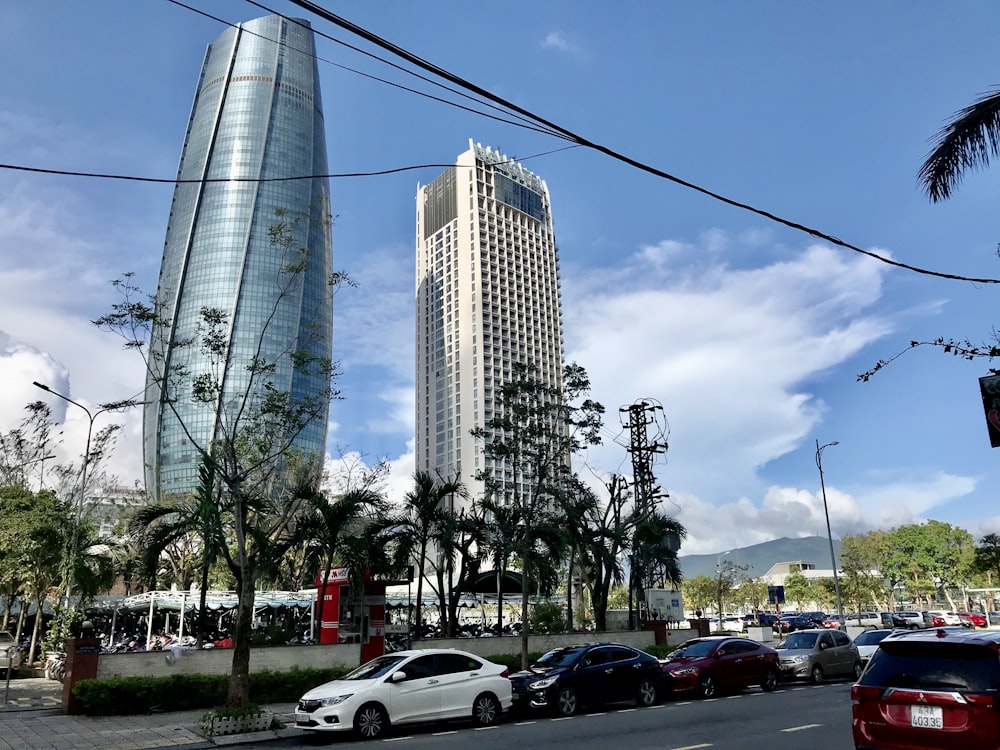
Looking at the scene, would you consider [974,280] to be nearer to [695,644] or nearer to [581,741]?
[581,741]

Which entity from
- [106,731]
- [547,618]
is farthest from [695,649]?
[106,731]

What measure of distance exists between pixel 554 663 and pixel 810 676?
8763mm

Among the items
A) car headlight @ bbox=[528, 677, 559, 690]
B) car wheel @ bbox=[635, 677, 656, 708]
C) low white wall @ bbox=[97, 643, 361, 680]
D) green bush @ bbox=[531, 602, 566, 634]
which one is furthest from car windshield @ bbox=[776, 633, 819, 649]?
low white wall @ bbox=[97, 643, 361, 680]

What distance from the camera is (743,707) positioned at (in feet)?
53.3

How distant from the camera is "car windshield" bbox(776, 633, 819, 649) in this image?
2196cm

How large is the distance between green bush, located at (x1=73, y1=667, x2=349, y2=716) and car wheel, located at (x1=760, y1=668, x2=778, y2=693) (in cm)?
1138

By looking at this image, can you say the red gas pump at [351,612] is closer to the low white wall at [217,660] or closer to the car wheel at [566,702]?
the low white wall at [217,660]

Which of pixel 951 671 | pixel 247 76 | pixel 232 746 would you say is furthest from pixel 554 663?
pixel 247 76

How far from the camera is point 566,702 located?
1598 centimetres

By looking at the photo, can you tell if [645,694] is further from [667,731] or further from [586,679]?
[667,731]

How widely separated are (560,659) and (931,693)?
10600mm

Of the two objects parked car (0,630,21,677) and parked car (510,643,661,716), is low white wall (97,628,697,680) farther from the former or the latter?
parked car (0,630,21,677)

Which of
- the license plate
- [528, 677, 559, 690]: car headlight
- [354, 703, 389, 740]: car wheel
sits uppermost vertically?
the license plate

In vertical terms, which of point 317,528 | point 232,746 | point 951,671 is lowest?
point 232,746
